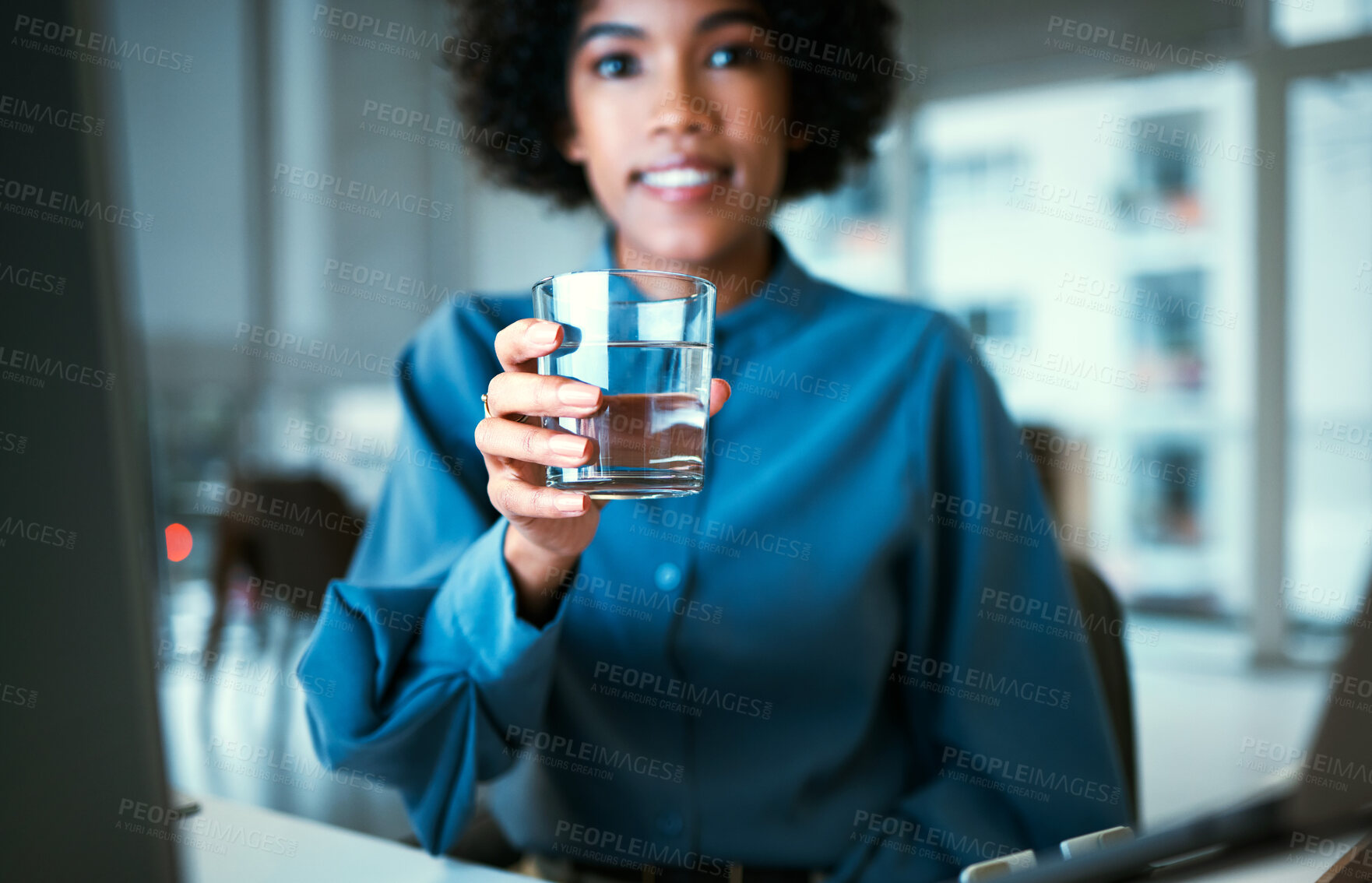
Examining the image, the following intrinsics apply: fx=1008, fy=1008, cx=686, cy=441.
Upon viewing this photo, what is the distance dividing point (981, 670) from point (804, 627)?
221 mm

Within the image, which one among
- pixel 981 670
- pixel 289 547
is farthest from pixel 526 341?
pixel 289 547

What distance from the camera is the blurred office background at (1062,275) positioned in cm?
470

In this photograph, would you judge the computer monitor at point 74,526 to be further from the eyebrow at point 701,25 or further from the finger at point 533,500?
the eyebrow at point 701,25

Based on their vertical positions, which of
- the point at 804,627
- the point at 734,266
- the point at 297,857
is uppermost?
the point at 734,266

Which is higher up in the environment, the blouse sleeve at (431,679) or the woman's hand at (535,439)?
the woman's hand at (535,439)

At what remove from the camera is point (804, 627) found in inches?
42.2

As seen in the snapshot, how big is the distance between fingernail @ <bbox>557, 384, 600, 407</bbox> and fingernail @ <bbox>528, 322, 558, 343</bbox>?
30 millimetres

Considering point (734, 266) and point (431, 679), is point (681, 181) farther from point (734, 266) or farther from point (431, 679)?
point (431, 679)

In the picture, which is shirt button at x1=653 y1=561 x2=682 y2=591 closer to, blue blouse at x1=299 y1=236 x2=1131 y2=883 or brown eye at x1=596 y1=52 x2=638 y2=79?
blue blouse at x1=299 y1=236 x2=1131 y2=883

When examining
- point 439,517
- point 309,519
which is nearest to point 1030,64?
point 309,519

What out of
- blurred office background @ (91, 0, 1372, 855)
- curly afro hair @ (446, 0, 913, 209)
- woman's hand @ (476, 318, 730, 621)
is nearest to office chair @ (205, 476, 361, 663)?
blurred office background @ (91, 0, 1372, 855)

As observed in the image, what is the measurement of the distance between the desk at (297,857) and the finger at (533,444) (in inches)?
14.3

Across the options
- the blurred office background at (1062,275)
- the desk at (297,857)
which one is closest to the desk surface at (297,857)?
the desk at (297,857)

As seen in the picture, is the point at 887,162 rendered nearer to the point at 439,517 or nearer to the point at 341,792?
the point at 341,792
